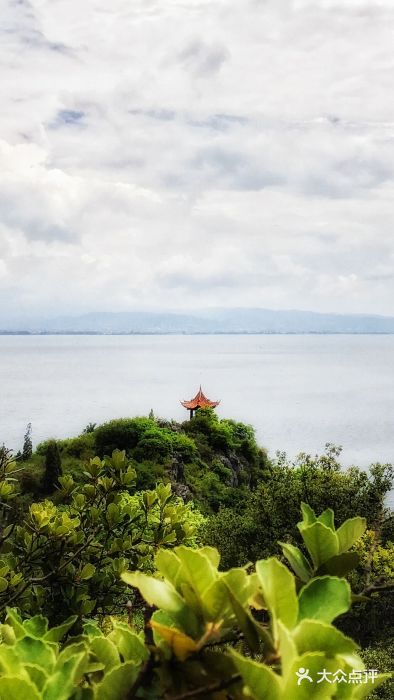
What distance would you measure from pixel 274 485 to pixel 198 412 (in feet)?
52.5

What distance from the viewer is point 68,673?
4.09ft

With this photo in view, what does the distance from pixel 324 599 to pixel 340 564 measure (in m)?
0.25

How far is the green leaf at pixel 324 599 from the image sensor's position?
127 cm

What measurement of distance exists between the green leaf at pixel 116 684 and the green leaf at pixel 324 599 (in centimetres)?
37

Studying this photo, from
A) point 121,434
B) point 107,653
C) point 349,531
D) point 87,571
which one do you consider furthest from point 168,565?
point 121,434

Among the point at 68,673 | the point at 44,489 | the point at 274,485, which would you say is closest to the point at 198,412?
the point at 44,489

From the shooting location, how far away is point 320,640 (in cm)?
112

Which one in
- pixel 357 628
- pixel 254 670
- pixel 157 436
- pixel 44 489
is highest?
pixel 254 670

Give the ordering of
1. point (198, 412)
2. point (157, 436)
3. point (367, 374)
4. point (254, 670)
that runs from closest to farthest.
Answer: point (254, 670) < point (157, 436) < point (198, 412) < point (367, 374)

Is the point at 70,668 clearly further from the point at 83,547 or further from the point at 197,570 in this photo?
the point at 83,547

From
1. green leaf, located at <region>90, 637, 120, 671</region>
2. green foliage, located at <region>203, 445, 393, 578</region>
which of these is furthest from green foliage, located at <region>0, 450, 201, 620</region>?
green foliage, located at <region>203, 445, 393, 578</region>

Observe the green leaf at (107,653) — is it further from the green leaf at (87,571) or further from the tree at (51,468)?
the tree at (51,468)

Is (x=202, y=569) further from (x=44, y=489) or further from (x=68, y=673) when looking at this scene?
(x=44, y=489)

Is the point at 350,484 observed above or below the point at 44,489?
above
